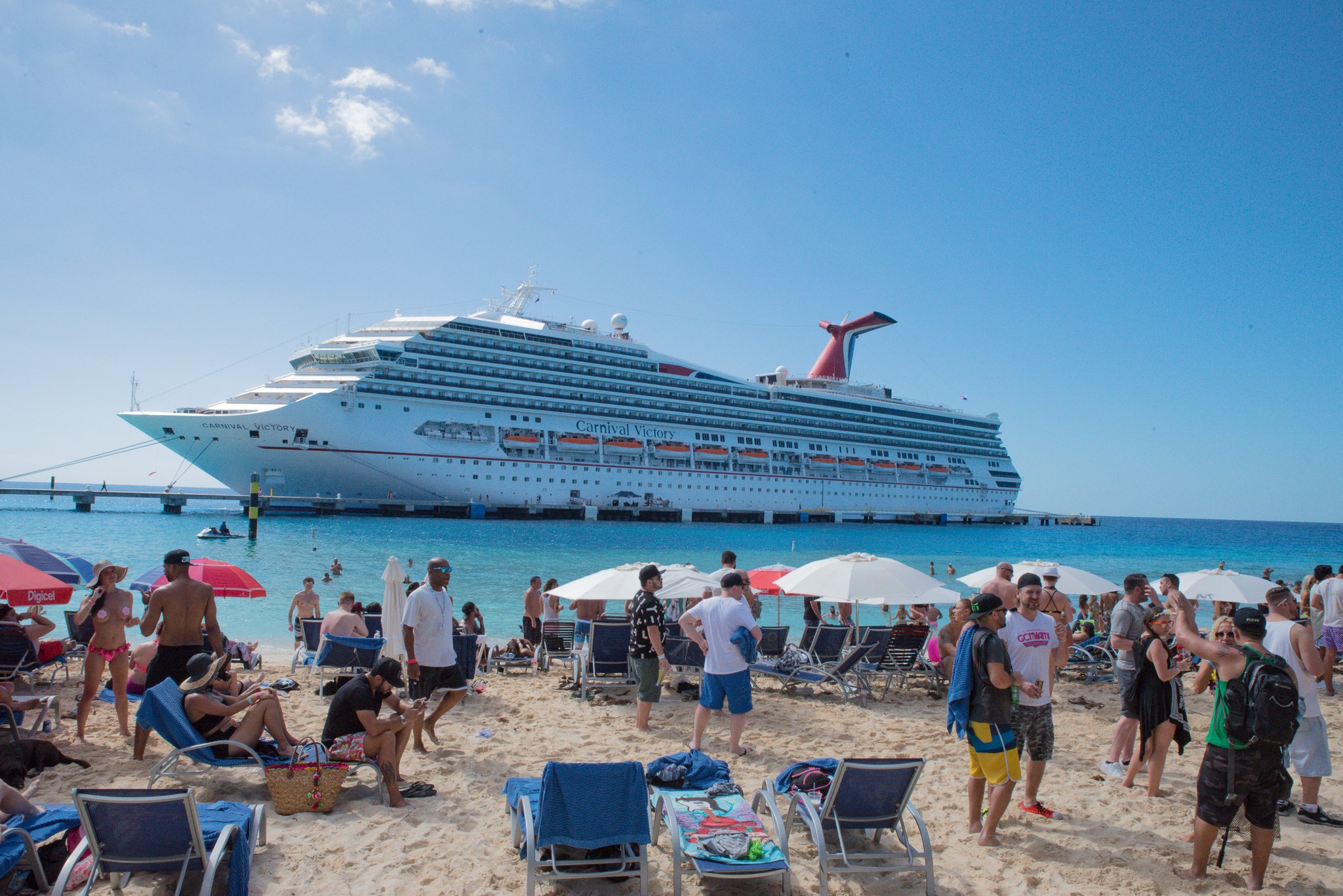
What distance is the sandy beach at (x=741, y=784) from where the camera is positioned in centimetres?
364

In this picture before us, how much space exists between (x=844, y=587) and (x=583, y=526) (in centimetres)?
3411

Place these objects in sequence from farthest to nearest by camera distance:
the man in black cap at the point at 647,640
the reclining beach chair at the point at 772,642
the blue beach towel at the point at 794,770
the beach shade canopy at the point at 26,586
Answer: the reclining beach chair at the point at 772,642 < the beach shade canopy at the point at 26,586 < the man in black cap at the point at 647,640 < the blue beach towel at the point at 794,770

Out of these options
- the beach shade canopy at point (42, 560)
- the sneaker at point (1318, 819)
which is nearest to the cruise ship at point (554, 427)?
the beach shade canopy at point (42, 560)

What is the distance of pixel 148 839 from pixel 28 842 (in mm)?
536

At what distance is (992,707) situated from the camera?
3867mm

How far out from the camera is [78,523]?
128 feet

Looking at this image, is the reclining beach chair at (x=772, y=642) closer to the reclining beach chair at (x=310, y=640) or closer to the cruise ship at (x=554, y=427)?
the reclining beach chair at (x=310, y=640)

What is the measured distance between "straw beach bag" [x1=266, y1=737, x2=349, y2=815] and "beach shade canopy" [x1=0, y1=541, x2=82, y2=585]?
605 centimetres

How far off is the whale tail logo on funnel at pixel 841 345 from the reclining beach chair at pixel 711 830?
59.1 m

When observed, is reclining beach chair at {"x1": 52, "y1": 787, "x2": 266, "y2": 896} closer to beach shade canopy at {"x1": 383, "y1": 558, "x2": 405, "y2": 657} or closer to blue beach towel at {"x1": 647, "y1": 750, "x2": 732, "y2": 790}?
blue beach towel at {"x1": 647, "y1": 750, "x2": 732, "y2": 790}

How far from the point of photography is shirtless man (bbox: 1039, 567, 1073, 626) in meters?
6.64

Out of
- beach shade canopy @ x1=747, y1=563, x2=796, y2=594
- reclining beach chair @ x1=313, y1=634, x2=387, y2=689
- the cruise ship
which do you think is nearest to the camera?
reclining beach chair @ x1=313, y1=634, x2=387, y2=689

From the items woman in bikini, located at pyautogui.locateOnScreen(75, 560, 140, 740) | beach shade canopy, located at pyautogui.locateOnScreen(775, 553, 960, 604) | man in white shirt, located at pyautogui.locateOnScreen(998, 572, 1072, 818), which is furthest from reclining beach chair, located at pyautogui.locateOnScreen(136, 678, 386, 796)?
beach shade canopy, located at pyautogui.locateOnScreen(775, 553, 960, 604)

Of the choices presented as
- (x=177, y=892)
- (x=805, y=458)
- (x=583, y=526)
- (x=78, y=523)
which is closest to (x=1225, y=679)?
(x=177, y=892)
